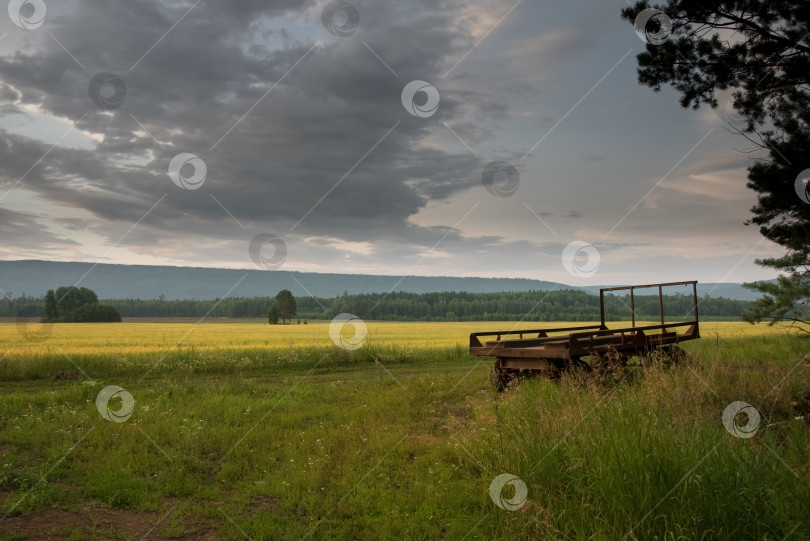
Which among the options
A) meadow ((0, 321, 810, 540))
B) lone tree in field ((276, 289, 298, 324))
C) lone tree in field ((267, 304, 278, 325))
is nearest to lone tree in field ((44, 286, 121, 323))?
lone tree in field ((267, 304, 278, 325))

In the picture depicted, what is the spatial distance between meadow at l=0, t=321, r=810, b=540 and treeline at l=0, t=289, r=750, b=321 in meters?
72.5

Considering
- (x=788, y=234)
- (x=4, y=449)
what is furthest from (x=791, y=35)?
(x=4, y=449)

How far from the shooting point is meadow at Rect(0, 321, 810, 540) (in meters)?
4.41

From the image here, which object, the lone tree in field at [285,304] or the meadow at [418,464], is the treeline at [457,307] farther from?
the meadow at [418,464]

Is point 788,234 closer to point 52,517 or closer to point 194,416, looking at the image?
point 194,416

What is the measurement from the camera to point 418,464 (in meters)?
7.32

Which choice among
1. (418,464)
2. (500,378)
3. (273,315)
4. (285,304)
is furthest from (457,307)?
(418,464)

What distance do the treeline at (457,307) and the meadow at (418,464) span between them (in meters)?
72.5

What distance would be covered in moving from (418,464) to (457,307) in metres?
90.2

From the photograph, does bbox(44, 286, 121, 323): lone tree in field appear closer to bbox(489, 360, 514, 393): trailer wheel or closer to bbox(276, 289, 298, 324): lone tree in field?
bbox(276, 289, 298, 324): lone tree in field

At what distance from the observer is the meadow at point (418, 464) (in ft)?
14.5

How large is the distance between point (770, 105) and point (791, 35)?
1.38 metres

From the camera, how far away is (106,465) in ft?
25.1

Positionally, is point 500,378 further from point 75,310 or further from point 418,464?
point 75,310
